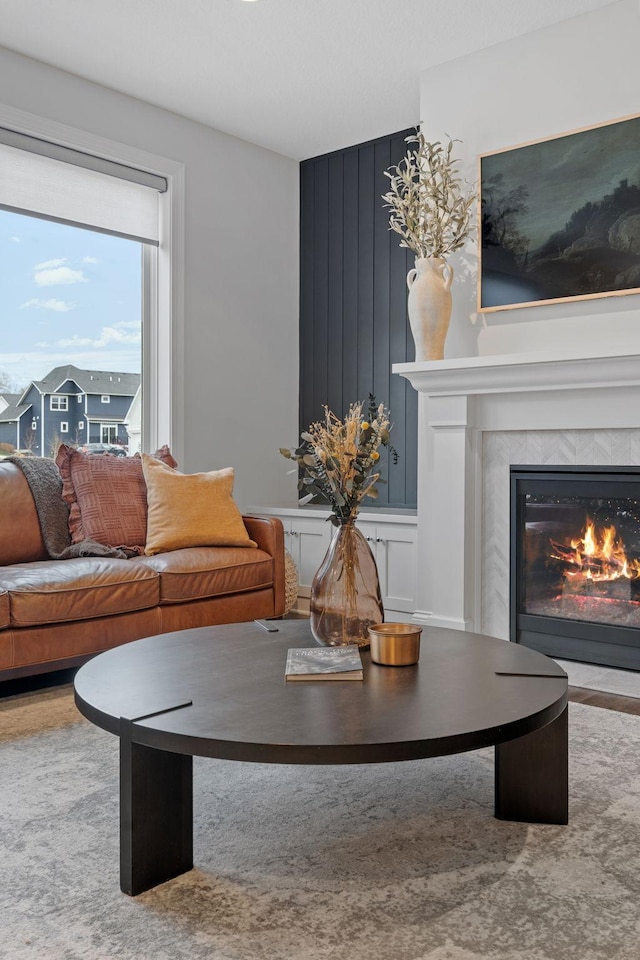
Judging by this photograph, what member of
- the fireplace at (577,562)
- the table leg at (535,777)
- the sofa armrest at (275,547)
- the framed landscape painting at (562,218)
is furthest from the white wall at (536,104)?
the table leg at (535,777)

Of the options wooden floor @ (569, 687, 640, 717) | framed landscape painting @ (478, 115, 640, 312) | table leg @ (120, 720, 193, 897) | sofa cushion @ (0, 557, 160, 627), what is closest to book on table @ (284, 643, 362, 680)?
table leg @ (120, 720, 193, 897)

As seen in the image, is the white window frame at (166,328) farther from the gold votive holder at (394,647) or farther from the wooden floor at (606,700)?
the gold votive holder at (394,647)

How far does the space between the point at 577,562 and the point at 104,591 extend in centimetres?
201

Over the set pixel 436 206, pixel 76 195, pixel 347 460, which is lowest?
pixel 347 460

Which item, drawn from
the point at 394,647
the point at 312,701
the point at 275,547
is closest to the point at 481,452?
the point at 275,547

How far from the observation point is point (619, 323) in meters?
3.41

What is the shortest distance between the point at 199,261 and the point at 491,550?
2.32 meters

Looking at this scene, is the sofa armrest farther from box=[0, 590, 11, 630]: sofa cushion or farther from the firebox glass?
box=[0, 590, 11, 630]: sofa cushion

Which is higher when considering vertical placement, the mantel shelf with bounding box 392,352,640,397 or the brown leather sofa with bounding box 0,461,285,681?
the mantel shelf with bounding box 392,352,640,397

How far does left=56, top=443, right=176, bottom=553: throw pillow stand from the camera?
3545mm

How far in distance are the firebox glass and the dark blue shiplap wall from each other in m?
1.05

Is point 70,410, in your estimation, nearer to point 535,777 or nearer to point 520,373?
point 520,373

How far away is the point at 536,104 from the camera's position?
3.66 meters

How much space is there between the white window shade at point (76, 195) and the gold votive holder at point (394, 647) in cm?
297
